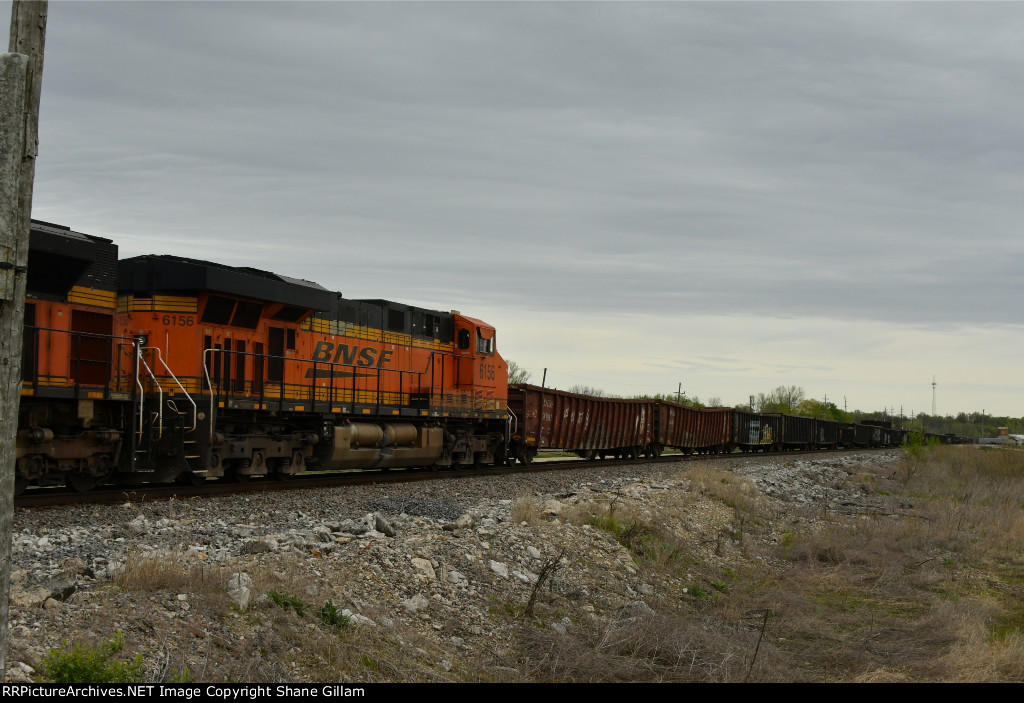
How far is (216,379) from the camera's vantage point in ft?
50.5

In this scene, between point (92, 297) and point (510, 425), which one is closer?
point (92, 297)

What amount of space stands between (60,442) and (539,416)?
1698cm

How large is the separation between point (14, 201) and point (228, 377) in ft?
41.1

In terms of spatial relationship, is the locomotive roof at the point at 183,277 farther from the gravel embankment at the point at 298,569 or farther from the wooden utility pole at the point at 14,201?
the wooden utility pole at the point at 14,201

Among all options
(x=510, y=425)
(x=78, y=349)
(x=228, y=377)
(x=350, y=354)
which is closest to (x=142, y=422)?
(x=78, y=349)

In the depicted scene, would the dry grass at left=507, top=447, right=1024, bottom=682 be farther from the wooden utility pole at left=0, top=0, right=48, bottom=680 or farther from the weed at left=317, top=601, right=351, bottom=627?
the wooden utility pole at left=0, top=0, right=48, bottom=680

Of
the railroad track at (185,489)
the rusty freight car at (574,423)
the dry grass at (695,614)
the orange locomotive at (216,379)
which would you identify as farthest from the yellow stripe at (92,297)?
the rusty freight car at (574,423)

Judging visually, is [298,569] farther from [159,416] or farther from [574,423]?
[574,423]

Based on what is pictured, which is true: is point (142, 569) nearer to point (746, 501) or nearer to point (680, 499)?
point (680, 499)

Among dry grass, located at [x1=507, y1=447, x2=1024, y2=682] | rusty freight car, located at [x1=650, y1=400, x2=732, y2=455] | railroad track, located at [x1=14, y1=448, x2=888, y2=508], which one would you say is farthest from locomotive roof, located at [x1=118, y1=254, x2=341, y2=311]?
rusty freight car, located at [x1=650, y1=400, x2=732, y2=455]

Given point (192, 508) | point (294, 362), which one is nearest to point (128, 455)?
point (192, 508)

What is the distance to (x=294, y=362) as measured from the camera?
57.8 ft

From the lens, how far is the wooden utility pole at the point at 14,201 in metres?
3.42

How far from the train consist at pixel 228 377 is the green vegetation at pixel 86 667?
7580mm
